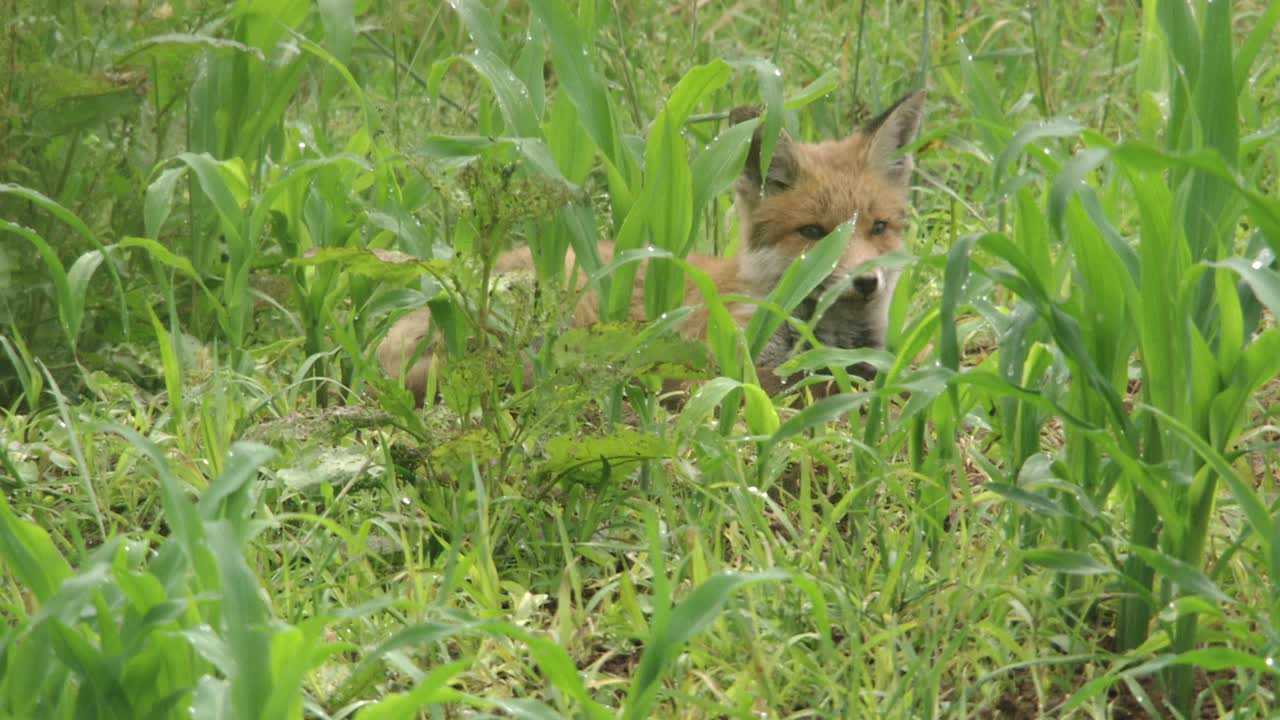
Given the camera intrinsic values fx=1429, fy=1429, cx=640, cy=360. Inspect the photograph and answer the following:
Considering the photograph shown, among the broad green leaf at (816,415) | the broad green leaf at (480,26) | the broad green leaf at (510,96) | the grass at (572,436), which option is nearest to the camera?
the grass at (572,436)

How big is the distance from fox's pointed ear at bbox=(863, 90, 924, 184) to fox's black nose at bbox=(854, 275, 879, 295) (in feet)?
1.16

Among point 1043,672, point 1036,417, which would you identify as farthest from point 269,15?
point 1043,672

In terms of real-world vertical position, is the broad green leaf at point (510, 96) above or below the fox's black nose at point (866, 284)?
above

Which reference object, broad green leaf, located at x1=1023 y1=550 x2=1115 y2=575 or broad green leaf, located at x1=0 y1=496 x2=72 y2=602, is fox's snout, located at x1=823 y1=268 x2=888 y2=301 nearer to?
broad green leaf, located at x1=1023 y1=550 x2=1115 y2=575

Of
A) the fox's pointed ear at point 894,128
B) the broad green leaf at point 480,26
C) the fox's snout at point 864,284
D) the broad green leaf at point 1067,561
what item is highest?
the broad green leaf at point 480,26

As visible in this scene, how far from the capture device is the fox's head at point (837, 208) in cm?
431

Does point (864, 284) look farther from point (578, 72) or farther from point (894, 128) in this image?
point (578, 72)

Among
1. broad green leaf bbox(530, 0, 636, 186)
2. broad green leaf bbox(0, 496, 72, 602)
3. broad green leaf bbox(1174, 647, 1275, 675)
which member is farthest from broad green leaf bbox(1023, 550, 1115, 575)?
broad green leaf bbox(0, 496, 72, 602)

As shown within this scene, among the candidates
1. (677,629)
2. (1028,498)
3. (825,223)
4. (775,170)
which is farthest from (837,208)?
(677,629)

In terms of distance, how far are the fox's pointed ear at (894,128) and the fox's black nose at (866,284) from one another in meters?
0.35

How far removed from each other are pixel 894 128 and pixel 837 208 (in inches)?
11.7

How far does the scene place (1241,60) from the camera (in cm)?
220

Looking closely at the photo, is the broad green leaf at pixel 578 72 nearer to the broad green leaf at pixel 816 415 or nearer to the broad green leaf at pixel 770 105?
the broad green leaf at pixel 770 105

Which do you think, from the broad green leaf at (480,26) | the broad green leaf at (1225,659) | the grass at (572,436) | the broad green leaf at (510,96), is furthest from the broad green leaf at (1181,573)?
the broad green leaf at (480,26)
